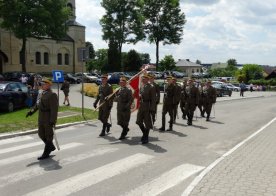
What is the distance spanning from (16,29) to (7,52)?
12.6m

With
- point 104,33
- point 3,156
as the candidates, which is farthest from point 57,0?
point 3,156

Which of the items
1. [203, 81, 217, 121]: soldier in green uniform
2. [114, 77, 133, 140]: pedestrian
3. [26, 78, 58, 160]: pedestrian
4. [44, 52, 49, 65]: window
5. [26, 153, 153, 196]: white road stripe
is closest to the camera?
[26, 153, 153, 196]: white road stripe

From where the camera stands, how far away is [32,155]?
10.4 m

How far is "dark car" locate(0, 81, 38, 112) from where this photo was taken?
2064 centimetres

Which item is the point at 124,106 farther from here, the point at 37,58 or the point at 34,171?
the point at 37,58

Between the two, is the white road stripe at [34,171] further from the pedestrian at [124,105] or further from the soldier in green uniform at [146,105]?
the pedestrian at [124,105]

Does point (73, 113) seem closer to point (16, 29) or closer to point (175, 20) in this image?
point (16, 29)

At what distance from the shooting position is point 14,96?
2148 cm

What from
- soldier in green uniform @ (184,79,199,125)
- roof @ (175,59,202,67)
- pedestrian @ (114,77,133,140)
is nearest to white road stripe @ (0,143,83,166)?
pedestrian @ (114,77,133,140)

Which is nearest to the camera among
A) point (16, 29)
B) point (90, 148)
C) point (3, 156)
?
point (3, 156)

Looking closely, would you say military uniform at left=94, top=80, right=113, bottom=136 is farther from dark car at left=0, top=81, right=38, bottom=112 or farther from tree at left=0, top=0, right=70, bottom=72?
tree at left=0, top=0, right=70, bottom=72

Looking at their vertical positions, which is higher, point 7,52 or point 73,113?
point 7,52

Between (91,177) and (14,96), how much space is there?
1430cm

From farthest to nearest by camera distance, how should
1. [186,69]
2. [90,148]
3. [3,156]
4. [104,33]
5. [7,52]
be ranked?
1. [186,69]
2. [104,33]
3. [7,52]
4. [90,148]
5. [3,156]
